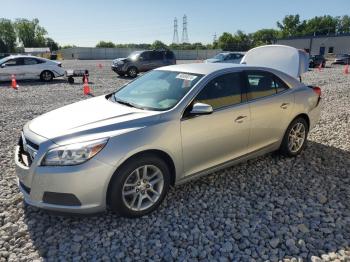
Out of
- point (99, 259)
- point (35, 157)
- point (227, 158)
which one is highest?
point (35, 157)

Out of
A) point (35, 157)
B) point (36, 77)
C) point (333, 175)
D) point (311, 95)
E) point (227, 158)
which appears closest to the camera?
point (35, 157)

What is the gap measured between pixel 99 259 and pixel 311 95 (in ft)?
13.5

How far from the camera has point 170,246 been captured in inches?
121

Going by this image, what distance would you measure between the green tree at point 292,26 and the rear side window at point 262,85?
363ft

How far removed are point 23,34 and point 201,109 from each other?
12468 cm

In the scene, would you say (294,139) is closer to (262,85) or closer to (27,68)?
(262,85)

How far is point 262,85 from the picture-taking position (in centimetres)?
462

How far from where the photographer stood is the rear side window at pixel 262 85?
14.6 ft

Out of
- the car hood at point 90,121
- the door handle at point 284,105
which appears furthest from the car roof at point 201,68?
the car hood at point 90,121

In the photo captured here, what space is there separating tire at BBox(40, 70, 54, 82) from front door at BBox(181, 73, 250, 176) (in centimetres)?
1439

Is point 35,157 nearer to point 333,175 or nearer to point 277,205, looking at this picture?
point 277,205

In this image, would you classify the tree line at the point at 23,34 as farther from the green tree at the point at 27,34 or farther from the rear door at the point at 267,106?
the rear door at the point at 267,106

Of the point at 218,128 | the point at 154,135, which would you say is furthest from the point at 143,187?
the point at 218,128

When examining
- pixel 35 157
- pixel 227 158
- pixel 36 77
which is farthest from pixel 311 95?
pixel 36 77
